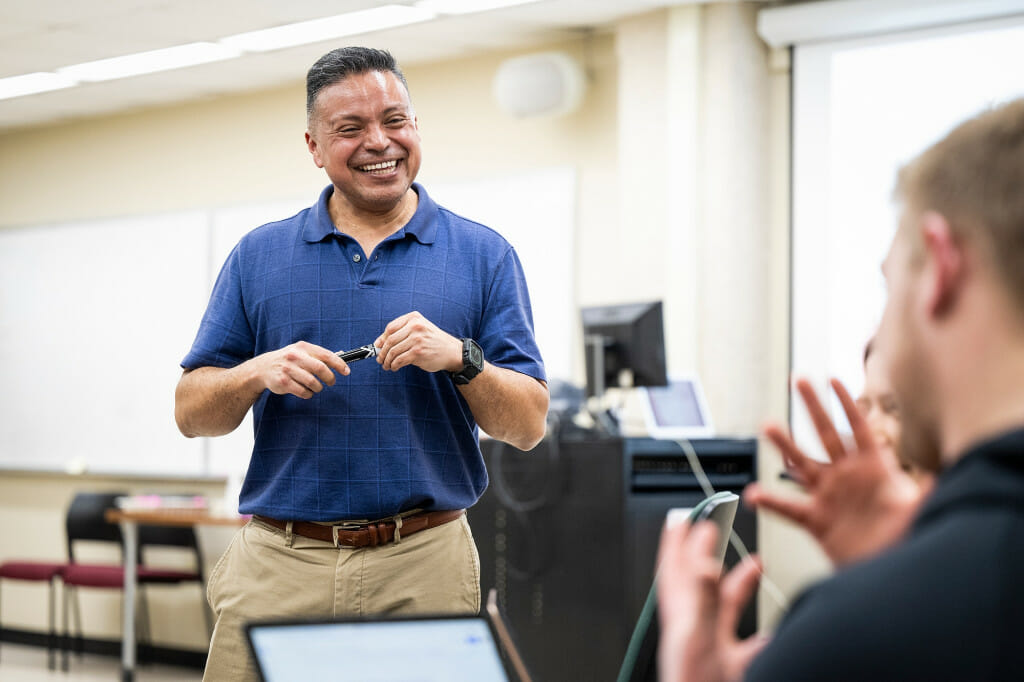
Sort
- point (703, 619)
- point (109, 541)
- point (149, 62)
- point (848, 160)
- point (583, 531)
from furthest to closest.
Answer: point (109, 541), point (149, 62), point (848, 160), point (583, 531), point (703, 619)

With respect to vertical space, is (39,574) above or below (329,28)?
below

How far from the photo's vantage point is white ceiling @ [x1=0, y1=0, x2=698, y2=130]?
4980 mm

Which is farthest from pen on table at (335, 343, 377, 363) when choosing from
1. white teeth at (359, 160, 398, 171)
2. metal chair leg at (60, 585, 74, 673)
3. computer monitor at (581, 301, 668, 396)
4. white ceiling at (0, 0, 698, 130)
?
metal chair leg at (60, 585, 74, 673)

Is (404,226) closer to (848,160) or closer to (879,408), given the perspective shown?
(879,408)

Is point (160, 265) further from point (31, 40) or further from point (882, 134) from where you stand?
point (882, 134)

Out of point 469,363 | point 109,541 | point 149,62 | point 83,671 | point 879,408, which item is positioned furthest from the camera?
point 109,541

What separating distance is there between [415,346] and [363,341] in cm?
20

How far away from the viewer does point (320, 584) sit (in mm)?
1842

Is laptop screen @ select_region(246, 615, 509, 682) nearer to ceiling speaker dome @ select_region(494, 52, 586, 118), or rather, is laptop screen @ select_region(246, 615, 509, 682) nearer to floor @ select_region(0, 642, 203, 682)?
ceiling speaker dome @ select_region(494, 52, 586, 118)

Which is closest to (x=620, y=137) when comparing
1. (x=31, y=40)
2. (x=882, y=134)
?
(x=882, y=134)

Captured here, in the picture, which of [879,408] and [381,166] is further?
[381,166]

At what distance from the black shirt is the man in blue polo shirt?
1.12 m

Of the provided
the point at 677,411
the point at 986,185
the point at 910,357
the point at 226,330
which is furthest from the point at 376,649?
the point at 677,411

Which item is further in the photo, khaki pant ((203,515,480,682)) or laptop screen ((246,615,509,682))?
khaki pant ((203,515,480,682))
